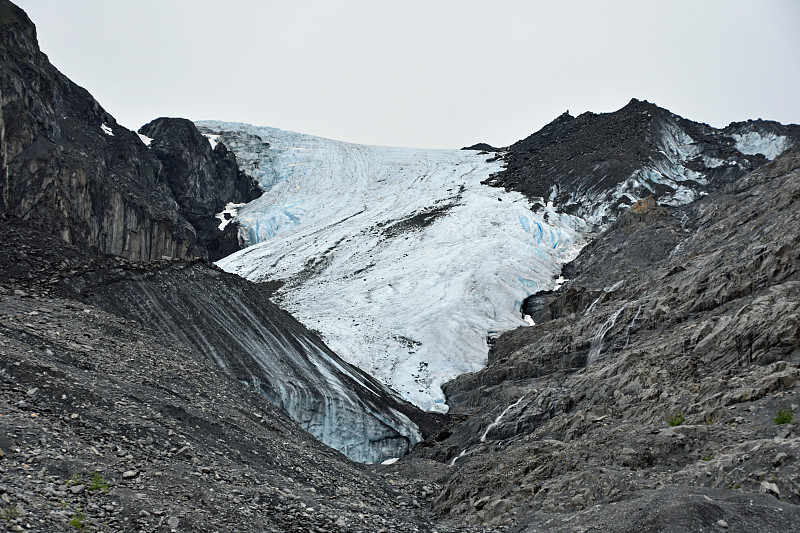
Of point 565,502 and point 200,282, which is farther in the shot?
point 200,282

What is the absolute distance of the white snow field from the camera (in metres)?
38.2

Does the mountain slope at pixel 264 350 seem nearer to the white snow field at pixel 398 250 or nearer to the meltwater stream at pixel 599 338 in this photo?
the white snow field at pixel 398 250

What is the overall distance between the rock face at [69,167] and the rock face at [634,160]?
31148 mm

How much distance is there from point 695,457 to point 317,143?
3057 inches

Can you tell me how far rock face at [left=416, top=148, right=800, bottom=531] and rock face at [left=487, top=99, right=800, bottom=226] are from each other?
2791 centimetres

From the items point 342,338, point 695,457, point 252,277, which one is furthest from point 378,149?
point 695,457

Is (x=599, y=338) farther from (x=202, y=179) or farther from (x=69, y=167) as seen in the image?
(x=202, y=179)

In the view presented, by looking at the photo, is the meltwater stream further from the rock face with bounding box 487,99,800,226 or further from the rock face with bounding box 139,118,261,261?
the rock face with bounding box 139,118,261,261

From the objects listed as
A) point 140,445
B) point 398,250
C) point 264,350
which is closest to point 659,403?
point 140,445

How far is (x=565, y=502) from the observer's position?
11.6 metres

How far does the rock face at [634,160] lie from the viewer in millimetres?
58750

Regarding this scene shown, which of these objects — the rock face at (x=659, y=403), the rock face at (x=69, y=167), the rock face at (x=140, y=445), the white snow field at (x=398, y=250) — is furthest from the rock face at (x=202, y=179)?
the rock face at (x=140, y=445)

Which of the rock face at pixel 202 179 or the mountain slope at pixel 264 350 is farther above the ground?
the rock face at pixel 202 179

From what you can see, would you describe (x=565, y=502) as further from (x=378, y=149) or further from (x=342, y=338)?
(x=378, y=149)
